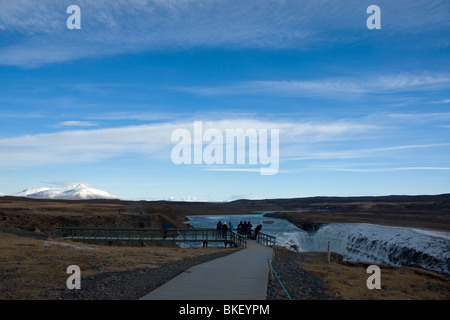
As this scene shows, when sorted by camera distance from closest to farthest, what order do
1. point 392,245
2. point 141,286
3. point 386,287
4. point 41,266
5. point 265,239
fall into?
point 141,286 < point 386,287 < point 41,266 < point 265,239 < point 392,245

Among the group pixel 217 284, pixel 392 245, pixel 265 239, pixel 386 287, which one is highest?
pixel 217 284

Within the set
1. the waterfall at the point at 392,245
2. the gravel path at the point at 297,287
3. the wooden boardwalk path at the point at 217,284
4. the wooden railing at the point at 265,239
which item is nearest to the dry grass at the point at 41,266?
the wooden boardwalk path at the point at 217,284

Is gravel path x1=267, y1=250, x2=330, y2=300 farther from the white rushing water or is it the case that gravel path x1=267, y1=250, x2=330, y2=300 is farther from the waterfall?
the waterfall

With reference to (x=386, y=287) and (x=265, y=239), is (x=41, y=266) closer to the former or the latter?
(x=386, y=287)

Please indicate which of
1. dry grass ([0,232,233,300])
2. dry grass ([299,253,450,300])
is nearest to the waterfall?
dry grass ([299,253,450,300])

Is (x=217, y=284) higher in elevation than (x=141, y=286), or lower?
higher

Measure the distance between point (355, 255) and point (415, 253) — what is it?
426 inches

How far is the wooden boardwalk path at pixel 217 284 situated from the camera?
11.5 metres

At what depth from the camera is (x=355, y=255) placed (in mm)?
43438

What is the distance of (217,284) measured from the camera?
13.2m

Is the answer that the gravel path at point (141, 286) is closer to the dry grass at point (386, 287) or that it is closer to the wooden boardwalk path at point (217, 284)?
the wooden boardwalk path at point (217, 284)

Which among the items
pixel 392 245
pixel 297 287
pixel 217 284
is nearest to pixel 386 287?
pixel 297 287
